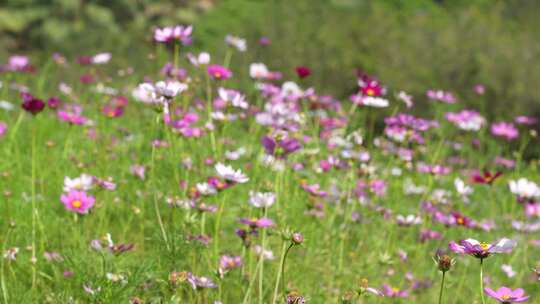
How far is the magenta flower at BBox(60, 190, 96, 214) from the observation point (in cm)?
171

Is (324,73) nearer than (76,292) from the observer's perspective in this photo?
No

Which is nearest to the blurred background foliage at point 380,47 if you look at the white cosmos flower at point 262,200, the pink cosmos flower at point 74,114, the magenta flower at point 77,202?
the pink cosmos flower at point 74,114

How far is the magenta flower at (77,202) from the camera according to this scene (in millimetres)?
1714

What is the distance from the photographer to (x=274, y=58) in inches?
218

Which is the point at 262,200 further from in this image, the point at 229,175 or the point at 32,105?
the point at 32,105

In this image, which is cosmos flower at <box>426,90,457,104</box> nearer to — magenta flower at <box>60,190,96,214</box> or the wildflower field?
the wildflower field

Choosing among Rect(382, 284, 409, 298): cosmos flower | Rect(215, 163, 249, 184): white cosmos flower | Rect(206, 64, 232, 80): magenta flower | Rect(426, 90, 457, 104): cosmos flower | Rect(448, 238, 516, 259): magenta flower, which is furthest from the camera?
Rect(426, 90, 457, 104): cosmos flower

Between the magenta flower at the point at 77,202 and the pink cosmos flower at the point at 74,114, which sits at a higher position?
the magenta flower at the point at 77,202

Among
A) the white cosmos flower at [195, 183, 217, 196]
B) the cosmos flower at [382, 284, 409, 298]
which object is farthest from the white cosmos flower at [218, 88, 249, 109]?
the cosmos flower at [382, 284, 409, 298]

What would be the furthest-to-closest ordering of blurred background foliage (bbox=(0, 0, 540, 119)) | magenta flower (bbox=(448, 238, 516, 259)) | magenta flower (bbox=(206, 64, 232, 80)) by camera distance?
blurred background foliage (bbox=(0, 0, 540, 119))
magenta flower (bbox=(206, 64, 232, 80))
magenta flower (bbox=(448, 238, 516, 259))

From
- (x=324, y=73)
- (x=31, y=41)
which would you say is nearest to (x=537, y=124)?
(x=324, y=73)

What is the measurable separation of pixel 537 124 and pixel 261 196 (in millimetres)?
4059

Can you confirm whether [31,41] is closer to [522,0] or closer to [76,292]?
[522,0]

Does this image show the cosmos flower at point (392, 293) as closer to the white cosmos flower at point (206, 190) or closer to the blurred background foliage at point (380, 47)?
the white cosmos flower at point (206, 190)
